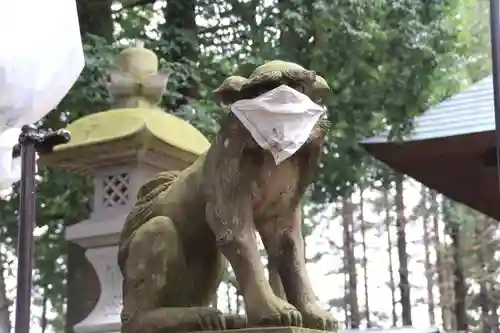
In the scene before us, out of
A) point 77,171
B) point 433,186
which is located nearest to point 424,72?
point 433,186

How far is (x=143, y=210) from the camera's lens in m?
1.29

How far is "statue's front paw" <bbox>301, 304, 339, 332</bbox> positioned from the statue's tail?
31 cm

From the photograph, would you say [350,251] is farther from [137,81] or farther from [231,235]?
[231,235]

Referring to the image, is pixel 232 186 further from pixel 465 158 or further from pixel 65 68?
pixel 465 158

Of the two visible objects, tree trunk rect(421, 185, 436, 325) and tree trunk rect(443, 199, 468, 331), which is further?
tree trunk rect(421, 185, 436, 325)

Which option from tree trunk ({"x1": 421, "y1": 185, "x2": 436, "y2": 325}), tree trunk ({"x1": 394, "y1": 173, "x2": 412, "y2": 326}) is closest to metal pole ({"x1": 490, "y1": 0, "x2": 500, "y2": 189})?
tree trunk ({"x1": 394, "y1": 173, "x2": 412, "y2": 326})

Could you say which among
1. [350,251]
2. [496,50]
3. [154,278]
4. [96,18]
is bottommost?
[154,278]

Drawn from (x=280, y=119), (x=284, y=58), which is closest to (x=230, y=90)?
(x=280, y=119)

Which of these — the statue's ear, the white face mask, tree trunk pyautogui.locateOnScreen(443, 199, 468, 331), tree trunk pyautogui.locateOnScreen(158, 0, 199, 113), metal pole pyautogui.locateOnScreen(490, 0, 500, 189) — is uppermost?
tree trunk pyautogui.locateOnScreen(158, 0, 199, 113)

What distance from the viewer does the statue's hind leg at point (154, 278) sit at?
1.16m

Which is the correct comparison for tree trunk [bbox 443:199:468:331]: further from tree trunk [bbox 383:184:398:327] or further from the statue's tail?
the statue's tail

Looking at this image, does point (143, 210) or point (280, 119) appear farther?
point (143, 210)

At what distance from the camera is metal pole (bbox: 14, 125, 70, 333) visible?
1091 millimetres

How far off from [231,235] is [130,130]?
2.13 ft
